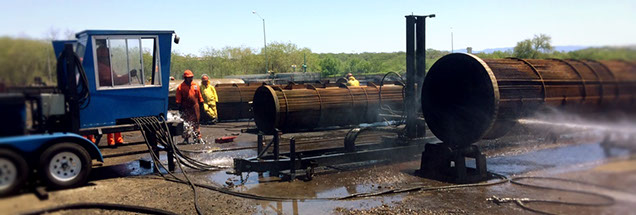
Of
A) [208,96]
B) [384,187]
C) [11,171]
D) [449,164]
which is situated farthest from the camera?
[208,96]

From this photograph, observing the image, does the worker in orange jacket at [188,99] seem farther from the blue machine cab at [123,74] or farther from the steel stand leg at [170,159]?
the blue machine cab at [123,74]

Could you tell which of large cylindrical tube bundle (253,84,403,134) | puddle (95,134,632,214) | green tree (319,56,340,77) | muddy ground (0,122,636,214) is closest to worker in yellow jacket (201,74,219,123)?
puddle (95,134,632,214)

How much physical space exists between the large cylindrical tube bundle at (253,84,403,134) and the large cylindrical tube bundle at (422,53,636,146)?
2712mm

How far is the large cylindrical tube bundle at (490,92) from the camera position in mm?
7676

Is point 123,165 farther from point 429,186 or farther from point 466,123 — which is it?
point 466,123

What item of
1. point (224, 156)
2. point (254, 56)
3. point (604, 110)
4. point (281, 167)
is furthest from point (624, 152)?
point (254, 56)

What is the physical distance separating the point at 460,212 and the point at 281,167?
355cm

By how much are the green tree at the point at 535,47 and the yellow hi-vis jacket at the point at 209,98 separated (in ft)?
42.0

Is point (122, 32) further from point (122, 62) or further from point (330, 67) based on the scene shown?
point (330, 67)

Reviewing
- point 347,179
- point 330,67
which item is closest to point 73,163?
point 347,179

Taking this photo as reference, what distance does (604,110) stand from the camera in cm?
458

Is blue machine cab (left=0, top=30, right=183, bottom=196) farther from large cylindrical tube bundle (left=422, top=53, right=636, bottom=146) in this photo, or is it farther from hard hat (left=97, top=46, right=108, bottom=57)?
large cylindrical tube bundle (left=422, top=53, right=636, bottom=146)

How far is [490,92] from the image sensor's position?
7805mm

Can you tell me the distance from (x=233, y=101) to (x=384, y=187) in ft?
42.1
